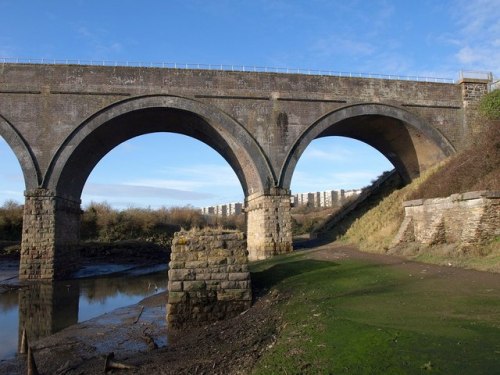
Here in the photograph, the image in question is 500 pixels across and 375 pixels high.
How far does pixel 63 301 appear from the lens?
1338 cm

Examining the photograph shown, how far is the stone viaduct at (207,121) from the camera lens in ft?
61.0

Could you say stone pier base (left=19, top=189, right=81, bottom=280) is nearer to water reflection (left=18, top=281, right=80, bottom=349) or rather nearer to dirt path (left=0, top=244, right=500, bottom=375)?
water reflection (left=18, top=281, right=80, bottom=349)

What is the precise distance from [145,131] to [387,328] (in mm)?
19133

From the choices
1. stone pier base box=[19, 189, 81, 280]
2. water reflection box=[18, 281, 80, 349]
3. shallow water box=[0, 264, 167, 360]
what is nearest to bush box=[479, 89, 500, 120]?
shallow water box=[0, 264, 167, 360]

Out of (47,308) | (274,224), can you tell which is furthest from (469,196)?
(47,308)

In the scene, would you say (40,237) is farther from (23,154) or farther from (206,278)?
(206,278)

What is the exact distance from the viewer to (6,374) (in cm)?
619

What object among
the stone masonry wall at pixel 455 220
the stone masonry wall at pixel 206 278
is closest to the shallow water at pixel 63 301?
the stone masonry wall at pixel 206 278

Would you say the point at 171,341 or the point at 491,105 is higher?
the point at 491,105

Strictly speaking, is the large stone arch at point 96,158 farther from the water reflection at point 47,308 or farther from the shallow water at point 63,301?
the water reflection at point 47,308

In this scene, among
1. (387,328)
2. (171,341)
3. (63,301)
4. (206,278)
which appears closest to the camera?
(387,328)

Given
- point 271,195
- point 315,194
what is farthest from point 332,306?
point 315,194

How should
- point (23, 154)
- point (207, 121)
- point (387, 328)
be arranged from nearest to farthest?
point (387, 328), point (23, 154), point (207, 121)

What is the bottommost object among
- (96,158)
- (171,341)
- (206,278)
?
(171,341)
